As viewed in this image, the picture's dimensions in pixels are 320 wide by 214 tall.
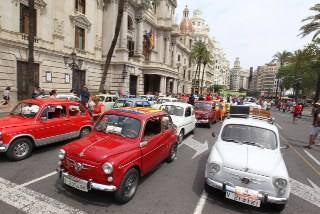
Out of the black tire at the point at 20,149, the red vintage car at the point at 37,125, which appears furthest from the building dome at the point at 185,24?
the black tire at the point at 20,149

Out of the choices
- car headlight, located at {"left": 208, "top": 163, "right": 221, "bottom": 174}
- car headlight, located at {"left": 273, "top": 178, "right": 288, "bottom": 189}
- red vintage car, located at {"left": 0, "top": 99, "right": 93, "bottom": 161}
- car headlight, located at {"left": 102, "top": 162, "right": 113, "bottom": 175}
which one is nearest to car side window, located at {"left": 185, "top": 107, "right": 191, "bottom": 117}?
red vintage car, located at {"left": 0, "top": 99, "right": 93, "bottom": 161}

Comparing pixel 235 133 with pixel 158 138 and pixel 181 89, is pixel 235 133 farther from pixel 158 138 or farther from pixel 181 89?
pixel 181 89

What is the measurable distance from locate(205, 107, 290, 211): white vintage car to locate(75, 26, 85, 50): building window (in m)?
26.7

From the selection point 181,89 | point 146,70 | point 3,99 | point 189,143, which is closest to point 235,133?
point 189,143

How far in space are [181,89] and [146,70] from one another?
36664 millimetres

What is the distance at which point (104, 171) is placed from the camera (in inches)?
185

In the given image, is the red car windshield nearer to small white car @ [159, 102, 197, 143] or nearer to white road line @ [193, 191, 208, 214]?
white road line @ [193, 191, 208, 214]

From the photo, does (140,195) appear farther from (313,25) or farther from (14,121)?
(313,25)

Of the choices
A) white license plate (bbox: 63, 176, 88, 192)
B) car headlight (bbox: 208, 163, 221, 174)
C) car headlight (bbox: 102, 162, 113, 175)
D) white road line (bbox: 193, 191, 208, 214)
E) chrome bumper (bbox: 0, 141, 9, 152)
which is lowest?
white road line (bbox: 193, 191, 208, 214)

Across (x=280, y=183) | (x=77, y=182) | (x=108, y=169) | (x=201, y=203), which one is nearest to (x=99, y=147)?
(x=108, y=169)

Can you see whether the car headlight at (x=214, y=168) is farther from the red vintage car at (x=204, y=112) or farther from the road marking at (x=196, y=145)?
the red vintage car at (x=204, y=112)

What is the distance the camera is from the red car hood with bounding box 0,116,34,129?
693 centimetres

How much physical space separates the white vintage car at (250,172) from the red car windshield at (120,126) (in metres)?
1.91

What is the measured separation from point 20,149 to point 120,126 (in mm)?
3402
